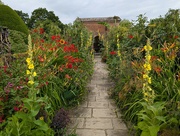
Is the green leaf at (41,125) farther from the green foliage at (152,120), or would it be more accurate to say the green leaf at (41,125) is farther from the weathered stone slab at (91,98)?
the weathered stone slab at (91,98)

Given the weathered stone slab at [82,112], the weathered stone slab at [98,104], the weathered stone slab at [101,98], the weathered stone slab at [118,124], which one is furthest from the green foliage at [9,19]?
the weathered stone slab at [118,124]

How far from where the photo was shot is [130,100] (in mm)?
3576

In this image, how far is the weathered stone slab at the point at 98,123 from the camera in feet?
10.1

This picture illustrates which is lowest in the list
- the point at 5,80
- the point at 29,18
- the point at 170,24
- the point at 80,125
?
the point at 80,125

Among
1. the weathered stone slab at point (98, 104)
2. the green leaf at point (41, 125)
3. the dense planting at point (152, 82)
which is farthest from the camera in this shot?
the weathered stone slab at point (98, 104)

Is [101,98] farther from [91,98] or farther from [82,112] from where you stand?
[82,112]

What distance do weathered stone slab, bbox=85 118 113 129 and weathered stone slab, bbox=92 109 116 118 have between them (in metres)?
0.17

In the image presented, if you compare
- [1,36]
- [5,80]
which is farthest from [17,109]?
[1,36]

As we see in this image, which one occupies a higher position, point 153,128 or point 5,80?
point 5,80

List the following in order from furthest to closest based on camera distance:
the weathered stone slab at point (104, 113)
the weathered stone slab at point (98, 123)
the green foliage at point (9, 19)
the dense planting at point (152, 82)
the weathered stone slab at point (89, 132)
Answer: the green foliage at point (9, 19) < the weathered stone slab at point (104, 113) < the weathered stone slab at point (98, 123) < the weathered stone slab at point (89, 132) < the dense planting at point (152, 82)

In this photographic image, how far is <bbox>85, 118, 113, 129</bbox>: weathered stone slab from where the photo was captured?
122 inches

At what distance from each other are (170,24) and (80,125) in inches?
145

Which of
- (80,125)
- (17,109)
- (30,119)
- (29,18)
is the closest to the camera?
(30,119)

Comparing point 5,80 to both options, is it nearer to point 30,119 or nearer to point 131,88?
point 30,119
